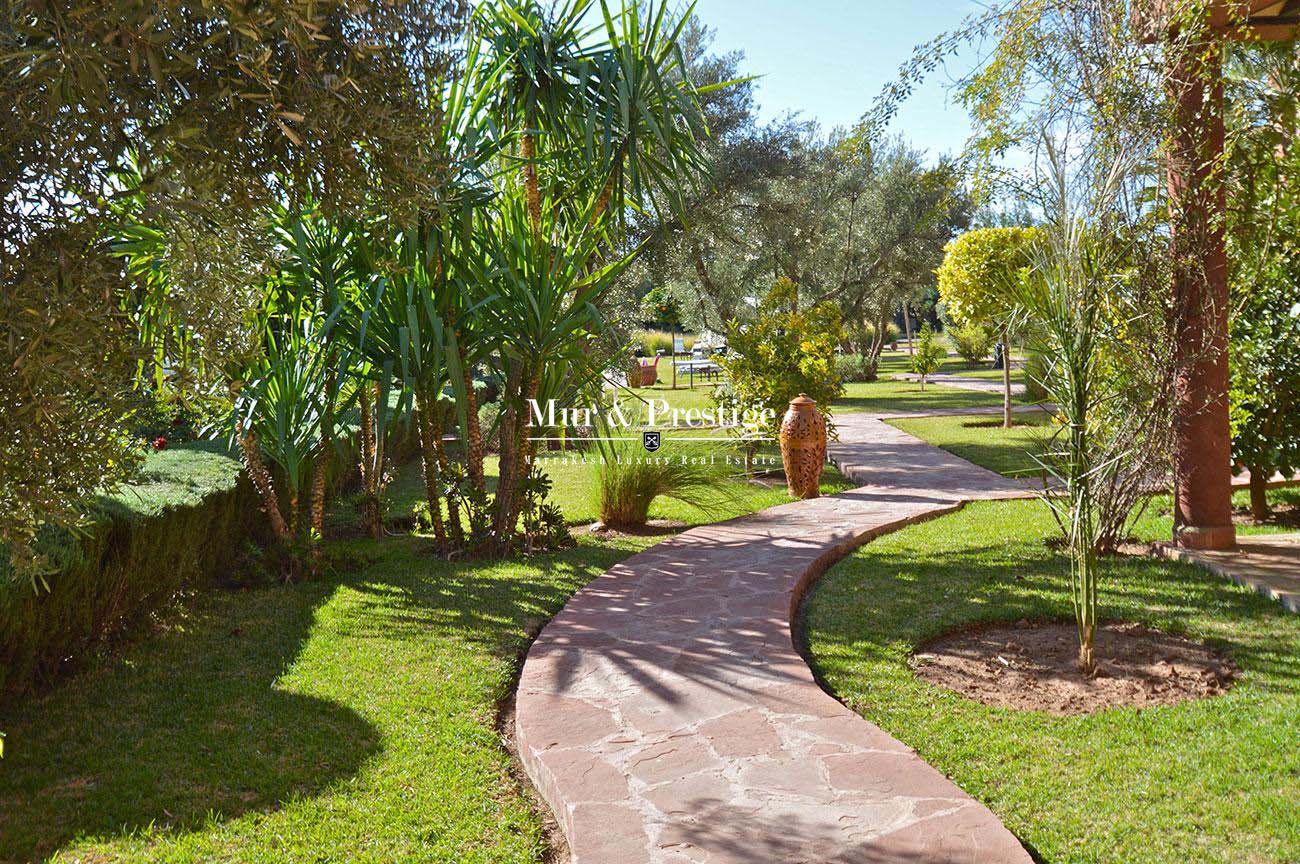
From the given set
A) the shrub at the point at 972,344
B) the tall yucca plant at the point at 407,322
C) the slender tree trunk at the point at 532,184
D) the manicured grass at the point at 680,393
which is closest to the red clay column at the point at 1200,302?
the slender tree trunk at the point at 532,184

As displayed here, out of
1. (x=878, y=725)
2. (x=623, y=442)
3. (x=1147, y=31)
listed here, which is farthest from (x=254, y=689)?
(x=1147, y=31)

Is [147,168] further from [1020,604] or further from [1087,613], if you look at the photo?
[1020,604]

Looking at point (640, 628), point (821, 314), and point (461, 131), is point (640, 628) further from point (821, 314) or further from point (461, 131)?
point (821, 314)

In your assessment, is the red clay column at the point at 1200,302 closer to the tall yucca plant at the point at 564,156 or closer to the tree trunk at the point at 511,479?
the tall yucca plant at the point at 564,156

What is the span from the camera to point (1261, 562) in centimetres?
594

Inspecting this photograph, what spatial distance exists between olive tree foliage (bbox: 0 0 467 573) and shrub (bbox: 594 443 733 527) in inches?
219

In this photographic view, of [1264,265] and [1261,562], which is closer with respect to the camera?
[1261,562]

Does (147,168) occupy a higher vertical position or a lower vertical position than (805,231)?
lower

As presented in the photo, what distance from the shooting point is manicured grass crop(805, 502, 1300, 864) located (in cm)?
303

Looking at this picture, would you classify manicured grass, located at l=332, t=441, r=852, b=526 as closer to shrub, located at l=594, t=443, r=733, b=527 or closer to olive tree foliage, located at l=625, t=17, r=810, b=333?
shrub, located at l=594, t=443, r=733, b=527

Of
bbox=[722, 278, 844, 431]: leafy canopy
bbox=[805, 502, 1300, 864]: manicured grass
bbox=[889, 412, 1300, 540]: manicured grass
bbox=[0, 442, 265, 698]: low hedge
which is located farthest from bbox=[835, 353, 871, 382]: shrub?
bbox=[0, 442, 265, 698]: low hedge

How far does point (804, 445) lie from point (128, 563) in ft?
20.7

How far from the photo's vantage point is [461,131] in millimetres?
6445

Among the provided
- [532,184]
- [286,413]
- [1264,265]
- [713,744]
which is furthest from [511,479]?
[1264,265]
